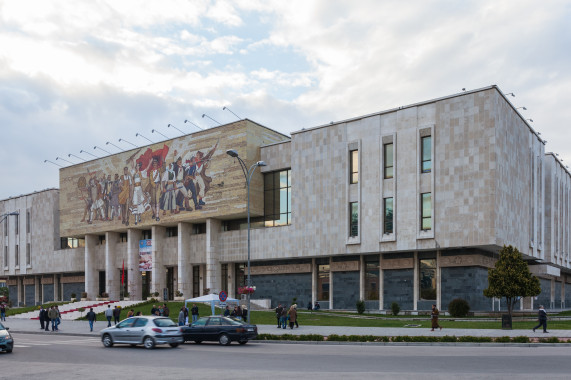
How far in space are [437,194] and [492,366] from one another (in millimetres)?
32231

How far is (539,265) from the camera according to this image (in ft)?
187

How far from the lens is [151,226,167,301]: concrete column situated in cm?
6900

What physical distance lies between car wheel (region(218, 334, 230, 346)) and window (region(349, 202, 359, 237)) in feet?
90.6

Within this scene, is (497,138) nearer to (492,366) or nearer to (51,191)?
(492,366)

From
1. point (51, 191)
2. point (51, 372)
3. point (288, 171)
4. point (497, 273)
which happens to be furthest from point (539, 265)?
point (51, 191)

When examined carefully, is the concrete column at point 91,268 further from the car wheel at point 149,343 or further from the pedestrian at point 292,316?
the car wheel at point 149,343

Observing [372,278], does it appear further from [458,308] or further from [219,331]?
[219,331]

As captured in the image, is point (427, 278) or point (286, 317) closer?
point (286, 317)

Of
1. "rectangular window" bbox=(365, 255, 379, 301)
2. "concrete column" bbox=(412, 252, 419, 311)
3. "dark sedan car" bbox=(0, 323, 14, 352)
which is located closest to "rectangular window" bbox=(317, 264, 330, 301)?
"rectangular window" bbox=(365, 255, 379, 301)

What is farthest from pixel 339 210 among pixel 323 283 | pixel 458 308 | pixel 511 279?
pixel 511 279

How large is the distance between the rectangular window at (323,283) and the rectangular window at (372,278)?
432 centimetres

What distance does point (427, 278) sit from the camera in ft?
168

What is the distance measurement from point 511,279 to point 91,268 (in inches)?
2279

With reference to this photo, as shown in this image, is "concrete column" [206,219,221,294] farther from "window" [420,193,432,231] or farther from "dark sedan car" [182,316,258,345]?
"dark sedan car" [182,316,258,345]
